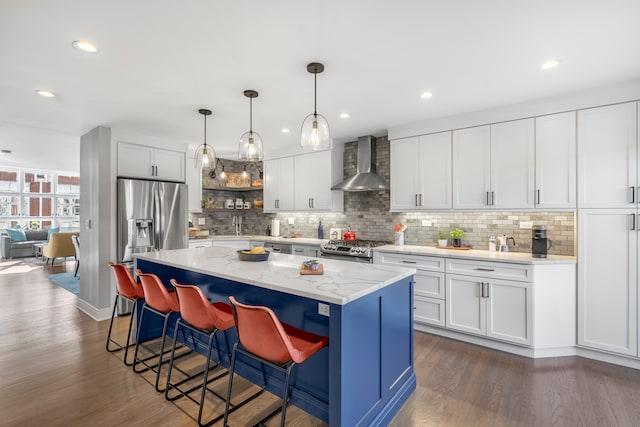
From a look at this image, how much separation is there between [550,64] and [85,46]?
11.2 feet

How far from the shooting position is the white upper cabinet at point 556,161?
3.01 m

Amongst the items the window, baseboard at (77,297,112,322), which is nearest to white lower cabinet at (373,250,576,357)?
baseboard at (77,297,112,322)

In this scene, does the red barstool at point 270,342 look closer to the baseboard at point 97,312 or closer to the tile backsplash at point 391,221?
the tile backsplash at point 391,221

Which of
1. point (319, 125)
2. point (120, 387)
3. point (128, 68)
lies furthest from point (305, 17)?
point (120, 387)

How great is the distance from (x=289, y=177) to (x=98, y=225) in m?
2.81

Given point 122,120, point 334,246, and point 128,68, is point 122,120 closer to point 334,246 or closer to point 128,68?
point 128,68

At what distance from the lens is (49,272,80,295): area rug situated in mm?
5664

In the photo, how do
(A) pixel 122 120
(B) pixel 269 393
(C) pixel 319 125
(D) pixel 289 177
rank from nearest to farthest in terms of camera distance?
(C) pixel 319 125 < (B) pixel 269 393 < (A) pixel 122 120 < (D) pixel 289 177

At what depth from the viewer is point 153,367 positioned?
2783mm

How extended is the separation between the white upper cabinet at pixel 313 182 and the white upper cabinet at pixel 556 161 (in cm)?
265

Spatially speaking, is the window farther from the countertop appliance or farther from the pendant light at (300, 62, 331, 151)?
the pendant light at (300, 62, 331, 151)

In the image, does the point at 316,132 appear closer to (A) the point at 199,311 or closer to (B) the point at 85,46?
(A) the point at 199,311

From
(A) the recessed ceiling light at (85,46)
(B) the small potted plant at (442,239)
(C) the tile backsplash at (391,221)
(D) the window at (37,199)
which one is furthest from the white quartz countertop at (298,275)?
(D) the window at (37,199)

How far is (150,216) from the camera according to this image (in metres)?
4.39
